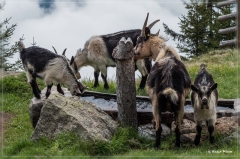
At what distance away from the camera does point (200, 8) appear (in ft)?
69.6

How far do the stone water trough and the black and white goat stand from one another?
734 mm

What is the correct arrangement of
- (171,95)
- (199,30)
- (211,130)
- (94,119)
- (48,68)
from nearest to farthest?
(171,95) < (211,130) < (94,119) < (48,68) < (199,30)

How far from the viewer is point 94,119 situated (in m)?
8.80

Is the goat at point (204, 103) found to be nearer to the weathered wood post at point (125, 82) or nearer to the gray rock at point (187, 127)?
the gray rock at point (187, 127)

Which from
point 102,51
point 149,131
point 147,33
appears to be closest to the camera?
point 149,131

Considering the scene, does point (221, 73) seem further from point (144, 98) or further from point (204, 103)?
point (204, 103)

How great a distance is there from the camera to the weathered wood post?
9250 millimetres

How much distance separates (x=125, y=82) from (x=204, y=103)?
1906mm

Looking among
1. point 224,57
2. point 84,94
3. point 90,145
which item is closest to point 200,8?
point 224,57

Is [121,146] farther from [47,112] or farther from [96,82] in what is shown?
[96,82]

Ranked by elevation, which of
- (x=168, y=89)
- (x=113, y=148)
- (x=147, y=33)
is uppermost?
(x=147, y=33)

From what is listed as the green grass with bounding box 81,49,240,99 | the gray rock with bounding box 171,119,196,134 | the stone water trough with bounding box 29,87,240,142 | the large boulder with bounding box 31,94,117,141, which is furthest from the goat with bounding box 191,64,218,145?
the green grass with bounding box 81,49,240,99

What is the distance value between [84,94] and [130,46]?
2499mm

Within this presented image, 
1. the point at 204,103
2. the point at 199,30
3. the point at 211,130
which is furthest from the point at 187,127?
the point at 199,30
